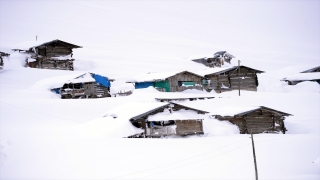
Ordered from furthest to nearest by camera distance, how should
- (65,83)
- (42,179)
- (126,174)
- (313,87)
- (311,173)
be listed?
(313,87) < (65,83) < (311,173) < (126,174) < (42,179)

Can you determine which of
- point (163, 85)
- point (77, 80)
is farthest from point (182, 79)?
point (77, 80)

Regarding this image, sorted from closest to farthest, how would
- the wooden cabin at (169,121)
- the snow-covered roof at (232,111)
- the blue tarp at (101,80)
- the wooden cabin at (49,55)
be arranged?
the wooden cabin at (169,121)
the snow-covered roof at (232,111)
the blue tarp at (101,80)
the wooden cabin at (49,55)

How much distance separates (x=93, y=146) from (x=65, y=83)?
18.0m

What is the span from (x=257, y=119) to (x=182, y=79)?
14570mm

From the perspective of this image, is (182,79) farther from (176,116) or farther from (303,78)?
(303,78)

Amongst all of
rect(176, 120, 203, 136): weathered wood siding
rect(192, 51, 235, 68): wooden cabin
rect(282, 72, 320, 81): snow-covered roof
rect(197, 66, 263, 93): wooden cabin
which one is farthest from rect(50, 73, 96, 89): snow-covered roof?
rect(192, 51, 235, 68): wooden cabin

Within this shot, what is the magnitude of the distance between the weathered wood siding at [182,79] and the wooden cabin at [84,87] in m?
8.49

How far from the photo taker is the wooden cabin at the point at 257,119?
28312 mm

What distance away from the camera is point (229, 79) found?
46.0 metres

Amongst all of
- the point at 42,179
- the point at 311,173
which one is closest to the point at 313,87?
the point at 311,173

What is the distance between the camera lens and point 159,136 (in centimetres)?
2555

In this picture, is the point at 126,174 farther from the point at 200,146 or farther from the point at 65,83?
the point at 65,83

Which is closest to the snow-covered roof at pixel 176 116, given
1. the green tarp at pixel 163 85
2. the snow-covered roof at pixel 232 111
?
the snow-covered roof at pixel 232 111

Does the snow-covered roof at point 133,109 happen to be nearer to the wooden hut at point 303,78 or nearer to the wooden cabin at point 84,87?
the wooden cabin at point 84,87
